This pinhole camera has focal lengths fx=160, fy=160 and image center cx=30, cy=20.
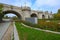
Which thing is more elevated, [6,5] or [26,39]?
[6,5]

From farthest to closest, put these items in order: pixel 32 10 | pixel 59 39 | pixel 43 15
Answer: pixel 43 15, pixel 32 10, pixel 59 39

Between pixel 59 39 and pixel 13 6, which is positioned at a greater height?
pixel 13 6

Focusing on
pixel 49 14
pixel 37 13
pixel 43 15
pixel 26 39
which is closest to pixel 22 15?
pixel 37 13

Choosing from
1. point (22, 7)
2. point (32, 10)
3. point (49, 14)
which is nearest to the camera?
point (22, 7)

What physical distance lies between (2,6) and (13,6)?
13.7 feet

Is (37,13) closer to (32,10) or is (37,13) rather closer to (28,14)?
(32,10)

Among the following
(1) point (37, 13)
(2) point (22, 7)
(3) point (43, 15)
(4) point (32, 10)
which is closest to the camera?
(2) point (22, 7)

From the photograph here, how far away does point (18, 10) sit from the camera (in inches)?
2287

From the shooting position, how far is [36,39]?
12188 mm

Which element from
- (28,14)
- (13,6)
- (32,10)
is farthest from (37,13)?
(13,6)

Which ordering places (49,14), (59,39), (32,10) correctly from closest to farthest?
(59,39), (32,10), (49,14)

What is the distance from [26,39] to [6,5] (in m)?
45.2

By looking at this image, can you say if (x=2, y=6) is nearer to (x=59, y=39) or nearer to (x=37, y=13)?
(x=37, y=13)

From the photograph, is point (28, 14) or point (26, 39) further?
point (28, 14)
